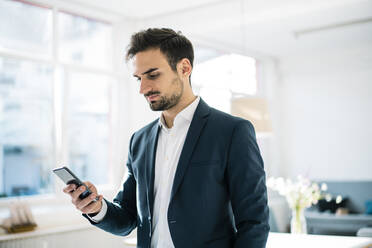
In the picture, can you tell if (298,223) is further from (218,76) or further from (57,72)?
(218,76)

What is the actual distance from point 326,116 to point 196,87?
2.23 m

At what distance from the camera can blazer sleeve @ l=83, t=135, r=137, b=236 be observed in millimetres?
1599

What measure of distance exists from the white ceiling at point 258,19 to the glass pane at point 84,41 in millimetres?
268

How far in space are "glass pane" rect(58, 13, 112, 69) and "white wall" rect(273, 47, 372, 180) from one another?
3.21m

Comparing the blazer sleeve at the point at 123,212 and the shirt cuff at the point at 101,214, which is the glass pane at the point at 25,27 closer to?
the blazer sleeve at the point at 123,212

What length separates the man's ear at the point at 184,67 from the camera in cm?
157

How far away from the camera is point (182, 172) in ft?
4.68

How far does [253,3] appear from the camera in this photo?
448 centimetres

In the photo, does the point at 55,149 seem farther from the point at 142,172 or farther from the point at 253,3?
the point at 142,172

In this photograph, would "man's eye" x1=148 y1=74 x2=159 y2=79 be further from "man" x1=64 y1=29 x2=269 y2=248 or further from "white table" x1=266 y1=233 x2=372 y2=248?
"white table" x1=266 y1=233 x2=372 y2=248

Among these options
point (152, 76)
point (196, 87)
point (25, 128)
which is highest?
point (196, 87)

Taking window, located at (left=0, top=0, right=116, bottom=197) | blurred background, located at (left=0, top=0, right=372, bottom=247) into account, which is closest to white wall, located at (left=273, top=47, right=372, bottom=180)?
blurred background, located at (left=0, top=0, right=372, bottom=247)

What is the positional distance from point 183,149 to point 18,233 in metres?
2.62

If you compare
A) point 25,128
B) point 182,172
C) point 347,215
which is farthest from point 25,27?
point 347,215
